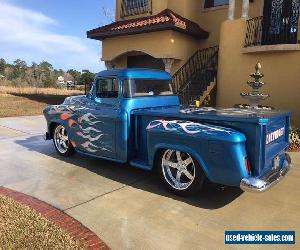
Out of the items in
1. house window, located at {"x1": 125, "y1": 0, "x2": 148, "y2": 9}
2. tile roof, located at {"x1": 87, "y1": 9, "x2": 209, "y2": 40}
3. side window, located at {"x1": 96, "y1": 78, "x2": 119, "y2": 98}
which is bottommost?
side window, located at {"x1": 96, "y1": 78, "x2": 119, "y2": 98}

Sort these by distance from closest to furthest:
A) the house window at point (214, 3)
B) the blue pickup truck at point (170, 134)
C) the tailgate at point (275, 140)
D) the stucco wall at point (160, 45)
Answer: the blue pickup truck at point (170, 134) < the tailgate at point (275, 140) < the stucco wall at point (160, 45) < the house window at point (214, 3)

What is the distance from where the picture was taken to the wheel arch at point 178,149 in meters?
4.60

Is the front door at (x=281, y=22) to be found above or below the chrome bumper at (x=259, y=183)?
above

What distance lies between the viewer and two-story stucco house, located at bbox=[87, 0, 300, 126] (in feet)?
36.3

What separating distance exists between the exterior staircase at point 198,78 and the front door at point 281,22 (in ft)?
8.12

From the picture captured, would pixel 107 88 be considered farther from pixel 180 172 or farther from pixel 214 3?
pixel 214 3

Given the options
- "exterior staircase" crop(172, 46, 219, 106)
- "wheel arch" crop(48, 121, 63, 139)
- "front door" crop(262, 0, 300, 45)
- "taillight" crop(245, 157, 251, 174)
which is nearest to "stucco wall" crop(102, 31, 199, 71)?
"exterior staircase" crop(172, 46, 219, 106)

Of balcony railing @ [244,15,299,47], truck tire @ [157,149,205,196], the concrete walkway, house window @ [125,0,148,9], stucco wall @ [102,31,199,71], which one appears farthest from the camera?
house window @ [125,0,148,9]

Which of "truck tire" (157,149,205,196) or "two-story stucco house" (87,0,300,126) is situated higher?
"two-story stucco house" (87,0,300,126)

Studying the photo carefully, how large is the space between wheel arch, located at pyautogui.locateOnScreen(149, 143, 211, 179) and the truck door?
892 millimetres

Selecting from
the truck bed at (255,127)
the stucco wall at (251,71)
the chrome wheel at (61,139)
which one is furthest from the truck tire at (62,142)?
the stucco wall at (251,71)

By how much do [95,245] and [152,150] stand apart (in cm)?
189

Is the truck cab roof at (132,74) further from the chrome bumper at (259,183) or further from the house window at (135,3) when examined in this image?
the house window at (135,3)

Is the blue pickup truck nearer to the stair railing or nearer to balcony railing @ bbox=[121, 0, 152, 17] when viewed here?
the stair railing
